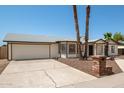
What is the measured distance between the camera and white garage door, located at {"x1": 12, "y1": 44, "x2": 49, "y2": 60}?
17.0 metres

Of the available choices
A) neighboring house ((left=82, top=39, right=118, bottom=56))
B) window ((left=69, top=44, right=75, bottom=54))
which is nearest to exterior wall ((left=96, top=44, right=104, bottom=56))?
neighboring house ((left=82, top=39, right=118, bottom=56))

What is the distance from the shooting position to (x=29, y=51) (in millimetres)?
17938

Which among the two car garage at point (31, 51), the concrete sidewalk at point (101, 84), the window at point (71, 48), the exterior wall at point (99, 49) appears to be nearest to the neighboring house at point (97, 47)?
the exterior wall at point (99, 49)

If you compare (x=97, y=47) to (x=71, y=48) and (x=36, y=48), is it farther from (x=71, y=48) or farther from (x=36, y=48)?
(x=36, y=48)

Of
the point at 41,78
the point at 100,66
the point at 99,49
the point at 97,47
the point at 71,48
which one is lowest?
the point at 41,78

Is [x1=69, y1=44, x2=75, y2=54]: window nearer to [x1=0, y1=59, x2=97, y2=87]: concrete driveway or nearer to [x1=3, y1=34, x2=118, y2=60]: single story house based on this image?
[x1=3, y1=34, x2=118, y2=60]: single story house

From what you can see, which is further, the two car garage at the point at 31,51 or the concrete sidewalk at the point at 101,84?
the two car garage at the point at 31,51

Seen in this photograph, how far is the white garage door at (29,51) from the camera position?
17.0 m

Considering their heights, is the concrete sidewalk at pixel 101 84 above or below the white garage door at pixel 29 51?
below

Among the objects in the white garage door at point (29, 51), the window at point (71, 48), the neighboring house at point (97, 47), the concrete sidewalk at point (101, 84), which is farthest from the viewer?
the neighboring house at point (97, 47)

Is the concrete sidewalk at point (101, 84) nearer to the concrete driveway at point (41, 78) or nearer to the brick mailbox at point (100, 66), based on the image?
the concrete driveway at point (41, 78)

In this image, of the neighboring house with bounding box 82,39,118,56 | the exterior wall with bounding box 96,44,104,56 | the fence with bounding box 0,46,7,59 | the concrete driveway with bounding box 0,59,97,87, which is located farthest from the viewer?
the exterior wall with bounding box 96,44,104,56

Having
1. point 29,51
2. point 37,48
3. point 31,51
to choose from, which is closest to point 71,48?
point 37,48
